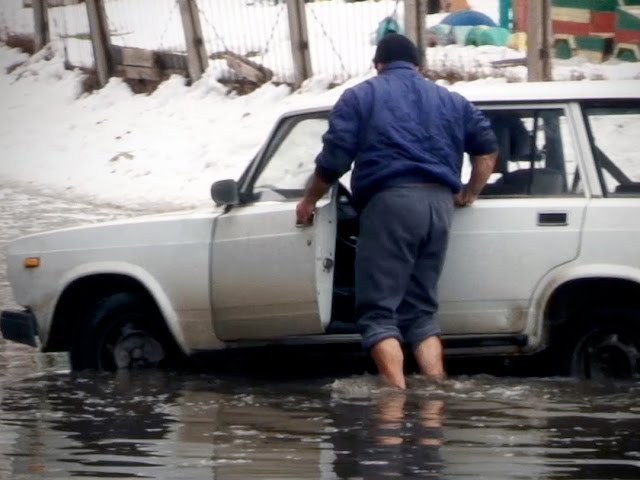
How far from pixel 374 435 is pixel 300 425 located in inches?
17.8

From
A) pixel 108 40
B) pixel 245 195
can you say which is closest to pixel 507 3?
pixel 108 40

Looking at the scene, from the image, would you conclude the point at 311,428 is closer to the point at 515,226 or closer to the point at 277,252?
the point at 277,252

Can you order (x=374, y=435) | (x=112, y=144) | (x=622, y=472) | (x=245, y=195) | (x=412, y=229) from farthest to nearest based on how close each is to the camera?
(x=112, y=144)
(x=245, y=195)
(x=412, y=229)
(x=374, y=435)
(x=622, y=472)

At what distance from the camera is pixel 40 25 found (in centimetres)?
2419

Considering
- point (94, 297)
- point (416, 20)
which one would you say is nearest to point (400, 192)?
point (94, 297)

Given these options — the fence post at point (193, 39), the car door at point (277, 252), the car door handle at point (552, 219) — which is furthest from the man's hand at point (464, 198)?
the fence post at point (193, 39)

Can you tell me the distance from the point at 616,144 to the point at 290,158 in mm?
1595

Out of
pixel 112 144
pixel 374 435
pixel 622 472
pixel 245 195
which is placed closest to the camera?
pixel 622 472

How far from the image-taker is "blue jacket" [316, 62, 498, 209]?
752 centimetres

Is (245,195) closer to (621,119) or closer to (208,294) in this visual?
(208,294)

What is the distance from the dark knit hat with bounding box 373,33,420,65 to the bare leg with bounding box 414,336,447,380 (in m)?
1.38

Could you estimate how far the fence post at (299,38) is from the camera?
18312 millimetres

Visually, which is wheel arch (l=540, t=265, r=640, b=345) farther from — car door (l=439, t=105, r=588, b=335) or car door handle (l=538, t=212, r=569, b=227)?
car door handle (l=538, t=212, r=569, b=227)

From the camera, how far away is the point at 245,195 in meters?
8.00
